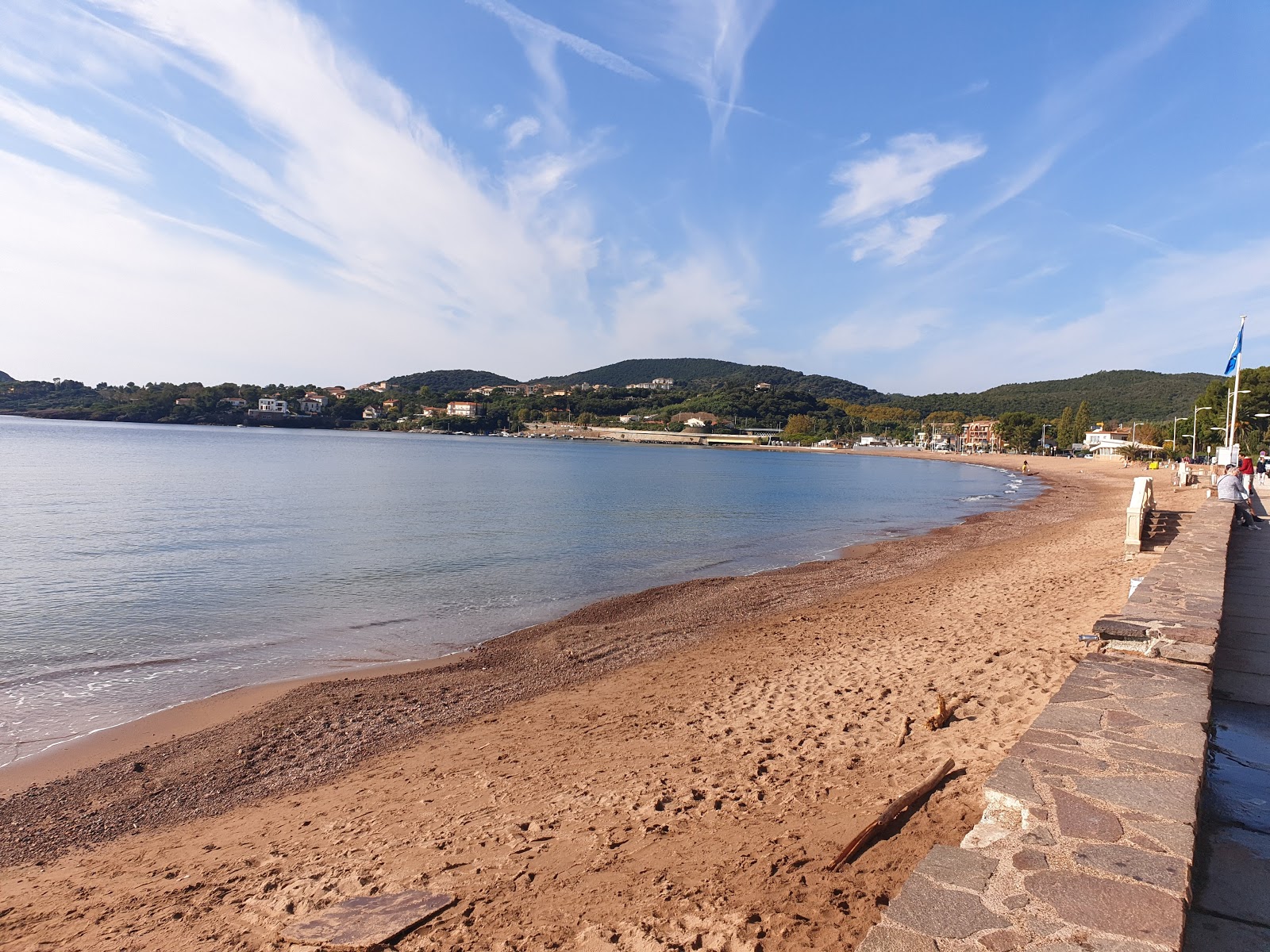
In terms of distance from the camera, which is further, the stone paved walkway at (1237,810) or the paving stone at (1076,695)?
the paving stone at (1076,695)

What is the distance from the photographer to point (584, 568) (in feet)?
57.2

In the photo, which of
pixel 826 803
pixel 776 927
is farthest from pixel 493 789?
pixel 776 927

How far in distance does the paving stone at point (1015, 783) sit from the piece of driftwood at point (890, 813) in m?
0.90

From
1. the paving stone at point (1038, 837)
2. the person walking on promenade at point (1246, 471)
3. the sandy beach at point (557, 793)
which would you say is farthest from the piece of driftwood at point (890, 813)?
the person walking on promenade at point (1246, 471)

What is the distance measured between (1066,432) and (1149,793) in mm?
144011

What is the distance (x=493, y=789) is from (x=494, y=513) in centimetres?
2365

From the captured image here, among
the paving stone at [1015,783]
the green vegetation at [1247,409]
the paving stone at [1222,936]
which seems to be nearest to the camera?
the paving stone at [1222,936]

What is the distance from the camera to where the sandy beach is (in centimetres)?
375

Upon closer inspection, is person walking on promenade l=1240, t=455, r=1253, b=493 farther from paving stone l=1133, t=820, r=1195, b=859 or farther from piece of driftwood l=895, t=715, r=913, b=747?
→ paving stone l=1133, t=820, r=1195, b=859

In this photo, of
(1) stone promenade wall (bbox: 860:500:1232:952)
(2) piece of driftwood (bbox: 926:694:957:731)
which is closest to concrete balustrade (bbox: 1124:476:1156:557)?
(2) piece of driftwood (bbox: 926:694:957:731)

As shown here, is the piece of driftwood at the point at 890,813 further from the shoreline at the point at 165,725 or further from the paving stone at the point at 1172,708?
the shoreline at the point at 165,725

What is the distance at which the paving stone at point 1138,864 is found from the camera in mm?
2455

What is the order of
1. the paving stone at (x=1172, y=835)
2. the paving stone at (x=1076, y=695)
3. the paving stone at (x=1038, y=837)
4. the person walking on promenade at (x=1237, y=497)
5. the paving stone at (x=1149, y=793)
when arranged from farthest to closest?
the person walking on promenade at (x=1237, y=497) → the paving stone at (x=1076, y=695) → the paving stone at (x=1149, y=793) → the paving stone at (x=1038, y=837) → the paving stone at (x=1172, y=835)

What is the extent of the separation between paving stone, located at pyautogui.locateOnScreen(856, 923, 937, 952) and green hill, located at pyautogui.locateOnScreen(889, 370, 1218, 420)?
155304 millimetres
